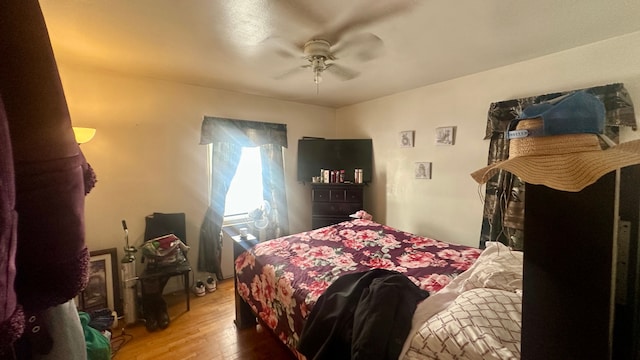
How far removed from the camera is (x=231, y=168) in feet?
10.8

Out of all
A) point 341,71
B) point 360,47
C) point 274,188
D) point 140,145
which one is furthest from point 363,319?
point 140,145

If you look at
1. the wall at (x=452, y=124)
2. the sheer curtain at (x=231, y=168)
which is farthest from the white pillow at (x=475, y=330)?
the sheer curtain at (x=231, y=168)

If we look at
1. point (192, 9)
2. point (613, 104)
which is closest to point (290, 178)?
point (192, 9)

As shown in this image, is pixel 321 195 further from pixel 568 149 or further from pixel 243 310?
pixel 568 149

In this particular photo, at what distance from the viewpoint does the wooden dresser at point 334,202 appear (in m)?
3.67

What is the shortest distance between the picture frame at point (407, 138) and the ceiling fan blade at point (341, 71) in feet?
3.69

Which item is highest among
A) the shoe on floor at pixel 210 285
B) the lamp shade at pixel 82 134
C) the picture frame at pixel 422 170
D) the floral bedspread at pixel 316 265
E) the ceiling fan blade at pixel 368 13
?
the ceiling fan blade at pixel 368 13

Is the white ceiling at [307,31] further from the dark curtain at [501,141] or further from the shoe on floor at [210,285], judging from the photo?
the shoe on floor at [210,285]

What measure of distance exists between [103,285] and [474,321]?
3126 millimetres

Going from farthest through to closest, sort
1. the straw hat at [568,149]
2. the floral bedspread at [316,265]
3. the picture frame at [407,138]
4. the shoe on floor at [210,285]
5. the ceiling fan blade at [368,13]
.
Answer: the picture frame at [407,138], the shoe on floor at [210,285], the floral bedspread at [316,265], the ceiling fan blade at [368,13], the straw hat at [568,149]

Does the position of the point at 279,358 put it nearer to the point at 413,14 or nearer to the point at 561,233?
the point at 561,233

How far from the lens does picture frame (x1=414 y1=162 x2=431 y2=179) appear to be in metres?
3.14

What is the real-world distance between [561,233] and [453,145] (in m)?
2.55

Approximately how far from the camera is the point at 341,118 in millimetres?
4363
